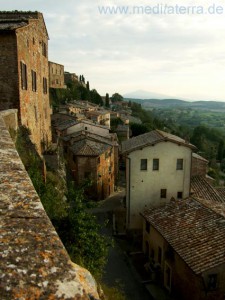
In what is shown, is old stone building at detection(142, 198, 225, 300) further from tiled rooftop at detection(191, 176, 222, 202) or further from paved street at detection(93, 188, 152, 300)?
tiled rooftop at detection(191, 176, 222, 202)

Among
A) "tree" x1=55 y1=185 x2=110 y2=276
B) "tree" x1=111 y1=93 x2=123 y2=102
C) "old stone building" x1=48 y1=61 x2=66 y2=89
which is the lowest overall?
"tree" x1=55 y1=185 x2=110 y2=276

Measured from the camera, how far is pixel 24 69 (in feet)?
49.2

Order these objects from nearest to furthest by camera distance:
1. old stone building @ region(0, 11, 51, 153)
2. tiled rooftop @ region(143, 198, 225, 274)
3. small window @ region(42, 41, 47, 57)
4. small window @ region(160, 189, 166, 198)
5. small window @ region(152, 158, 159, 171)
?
old stone building @ region(0, 11, 51, 153) → tiled rooftop @ region(143, 198, 225, 274) → small window @ region(42, 41, 47, 57) → small window @ region(152, 158, 159, 171) → small window @ region(160, 189, 166, 198)

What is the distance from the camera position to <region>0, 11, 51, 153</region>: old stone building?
13484 mm

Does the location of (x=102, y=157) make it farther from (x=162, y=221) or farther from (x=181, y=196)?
(x=162, y=221)

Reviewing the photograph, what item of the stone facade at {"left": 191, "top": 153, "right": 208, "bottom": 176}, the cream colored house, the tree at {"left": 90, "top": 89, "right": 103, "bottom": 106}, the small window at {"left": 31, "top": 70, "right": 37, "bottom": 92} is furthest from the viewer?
the tree at {"left": 90, "top": 89, "right": 103, "bottom": 106}

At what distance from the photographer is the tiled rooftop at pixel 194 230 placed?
14.1m

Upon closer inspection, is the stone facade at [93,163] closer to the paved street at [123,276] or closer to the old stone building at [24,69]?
the paved street at [123,276]

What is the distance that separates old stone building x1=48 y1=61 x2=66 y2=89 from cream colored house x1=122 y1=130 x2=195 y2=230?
58879 millimetres

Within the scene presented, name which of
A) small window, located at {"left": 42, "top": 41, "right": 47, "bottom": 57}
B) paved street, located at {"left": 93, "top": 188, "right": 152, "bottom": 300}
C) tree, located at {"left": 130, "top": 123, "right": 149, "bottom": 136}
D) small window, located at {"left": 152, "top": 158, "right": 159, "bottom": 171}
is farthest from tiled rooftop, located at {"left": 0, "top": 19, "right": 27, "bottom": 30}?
tree, located at {"left": 130, "top": 123, "right": 149, "bottom": 136}

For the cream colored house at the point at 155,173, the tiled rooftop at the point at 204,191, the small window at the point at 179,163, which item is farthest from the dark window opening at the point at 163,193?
the tiled rooftop at the point at 204,191

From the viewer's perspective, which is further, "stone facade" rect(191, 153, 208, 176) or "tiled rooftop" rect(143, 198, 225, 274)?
"stone facade" rect(191, 153, 208, 176)

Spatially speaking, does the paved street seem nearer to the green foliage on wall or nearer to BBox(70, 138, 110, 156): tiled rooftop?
the green foliage on wall

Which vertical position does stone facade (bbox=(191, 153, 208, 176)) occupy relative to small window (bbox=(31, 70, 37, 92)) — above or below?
below
